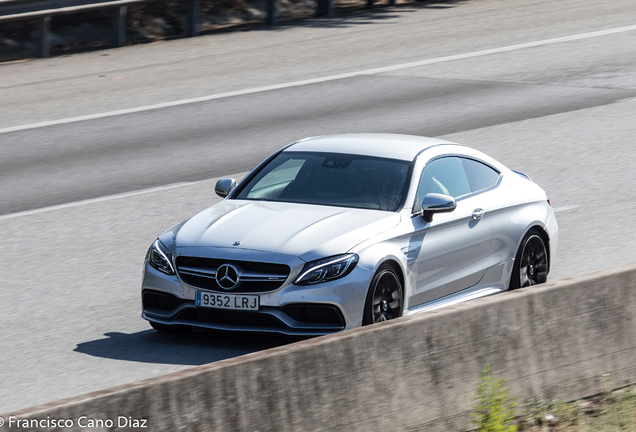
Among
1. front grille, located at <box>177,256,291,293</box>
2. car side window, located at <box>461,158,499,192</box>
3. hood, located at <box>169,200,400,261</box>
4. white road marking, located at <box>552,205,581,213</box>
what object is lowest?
white road marking, located at <box>552,205,581,213</box>

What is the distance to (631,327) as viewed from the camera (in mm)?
6832

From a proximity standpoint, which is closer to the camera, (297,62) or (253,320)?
(253,320)

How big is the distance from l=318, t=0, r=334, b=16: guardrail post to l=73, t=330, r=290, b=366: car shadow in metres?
18.0

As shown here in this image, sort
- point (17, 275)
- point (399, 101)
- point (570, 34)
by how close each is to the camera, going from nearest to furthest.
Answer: point (17, 275) < point (399, 101) < point (570, 34)

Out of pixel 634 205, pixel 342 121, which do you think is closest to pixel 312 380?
pixel 634 205

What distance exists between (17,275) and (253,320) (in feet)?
10.7

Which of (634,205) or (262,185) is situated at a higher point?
(262,185)

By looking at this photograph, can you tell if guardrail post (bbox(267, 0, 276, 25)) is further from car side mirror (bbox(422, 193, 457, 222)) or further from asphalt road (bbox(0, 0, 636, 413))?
car side mirror (bbox(422, 193, 457, 222))

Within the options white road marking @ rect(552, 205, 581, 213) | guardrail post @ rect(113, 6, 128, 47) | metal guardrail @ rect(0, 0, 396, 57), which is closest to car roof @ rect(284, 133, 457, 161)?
white road marking @ rect(552, 205, 581, 213)

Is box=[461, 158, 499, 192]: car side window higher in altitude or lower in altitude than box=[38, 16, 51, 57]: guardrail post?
higher

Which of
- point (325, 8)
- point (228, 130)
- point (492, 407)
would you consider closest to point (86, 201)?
point (228, 130)

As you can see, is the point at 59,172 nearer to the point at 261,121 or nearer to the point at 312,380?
the point at 261,121

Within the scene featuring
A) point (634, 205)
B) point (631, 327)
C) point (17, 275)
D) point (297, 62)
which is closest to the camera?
point (631, 327)

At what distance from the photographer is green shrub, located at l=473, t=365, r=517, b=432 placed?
5.65 metres
